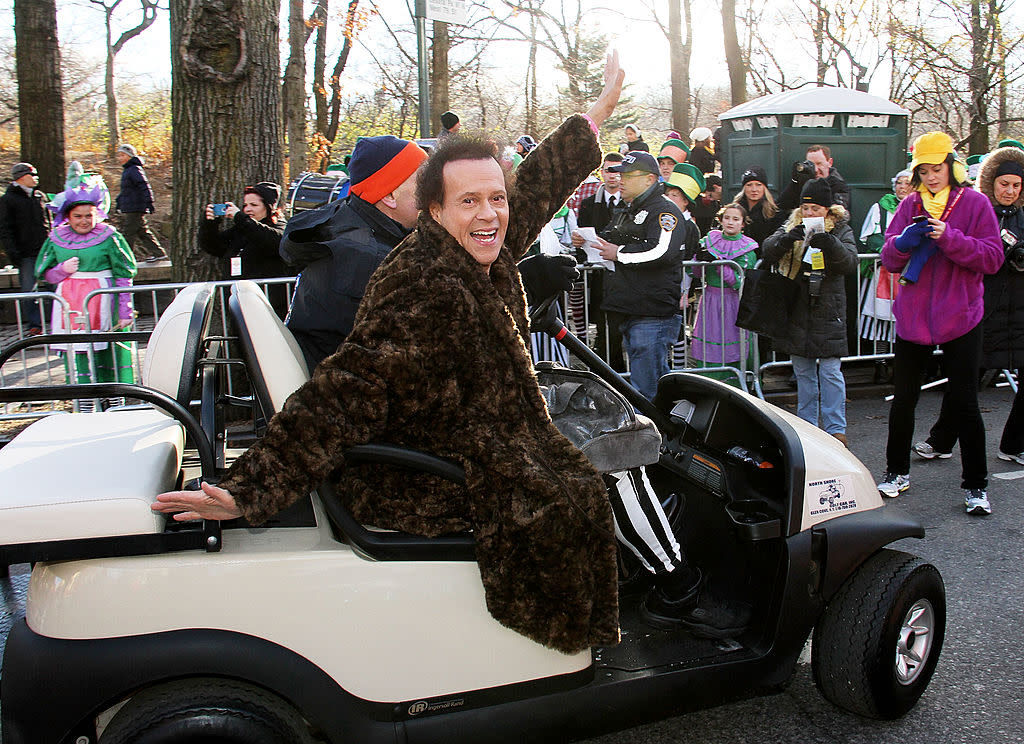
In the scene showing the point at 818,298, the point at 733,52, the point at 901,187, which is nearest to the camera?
the point at 818,298

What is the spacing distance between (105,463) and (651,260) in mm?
4220

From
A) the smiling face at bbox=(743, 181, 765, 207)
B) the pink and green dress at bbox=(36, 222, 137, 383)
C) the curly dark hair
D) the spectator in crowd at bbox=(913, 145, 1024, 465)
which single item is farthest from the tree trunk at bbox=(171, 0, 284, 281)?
the spectator in crowd at bbox=(913, 145, 1024, 465)

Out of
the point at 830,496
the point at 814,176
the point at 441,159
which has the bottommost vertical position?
the point at 830,496

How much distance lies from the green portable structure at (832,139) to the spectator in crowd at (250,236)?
522 cm

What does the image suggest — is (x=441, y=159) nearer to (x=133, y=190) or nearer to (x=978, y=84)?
(x=133, y=190)

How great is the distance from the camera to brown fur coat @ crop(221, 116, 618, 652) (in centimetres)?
212

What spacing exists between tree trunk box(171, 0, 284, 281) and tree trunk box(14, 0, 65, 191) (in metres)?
8.22

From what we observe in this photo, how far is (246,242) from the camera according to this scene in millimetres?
6082

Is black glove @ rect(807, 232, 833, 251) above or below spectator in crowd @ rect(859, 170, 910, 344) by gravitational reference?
above

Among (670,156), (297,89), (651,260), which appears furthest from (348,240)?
(297,89)

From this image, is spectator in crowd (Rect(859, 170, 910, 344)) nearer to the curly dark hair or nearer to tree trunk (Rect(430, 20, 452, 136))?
the curly dark hair

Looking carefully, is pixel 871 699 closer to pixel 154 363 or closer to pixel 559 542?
pixel 559 542

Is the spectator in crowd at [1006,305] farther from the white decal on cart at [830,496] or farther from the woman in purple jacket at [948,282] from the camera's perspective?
the white decal on cart at [830,496]

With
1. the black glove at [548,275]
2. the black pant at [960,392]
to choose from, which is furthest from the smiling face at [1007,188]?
the black glove at [548,275]
